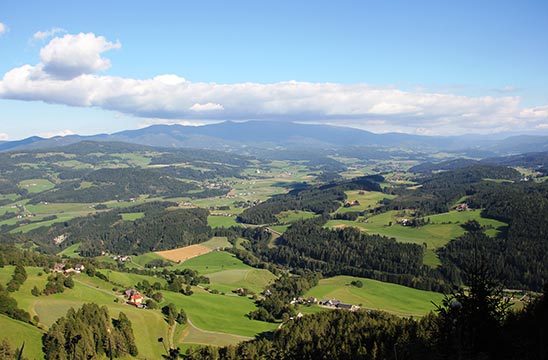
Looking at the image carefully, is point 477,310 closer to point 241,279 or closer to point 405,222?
point 241,279

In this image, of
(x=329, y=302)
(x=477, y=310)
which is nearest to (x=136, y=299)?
(x=329, y=302)

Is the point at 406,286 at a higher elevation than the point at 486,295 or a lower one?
lower

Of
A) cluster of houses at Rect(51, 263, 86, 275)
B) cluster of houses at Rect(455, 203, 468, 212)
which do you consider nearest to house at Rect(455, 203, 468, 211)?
cluster of houses at Rect(455, 203, 468, 212)

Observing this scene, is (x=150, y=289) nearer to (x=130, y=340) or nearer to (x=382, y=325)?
(x=130, y=340)

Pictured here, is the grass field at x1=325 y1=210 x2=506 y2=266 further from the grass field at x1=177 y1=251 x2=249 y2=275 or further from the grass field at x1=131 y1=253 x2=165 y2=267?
the grass field at x1=131 y1=253 x2=165 y2=267

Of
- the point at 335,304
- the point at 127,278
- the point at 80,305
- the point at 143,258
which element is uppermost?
the point at 80,305

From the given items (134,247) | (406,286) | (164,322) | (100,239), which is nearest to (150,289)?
(164,322)
